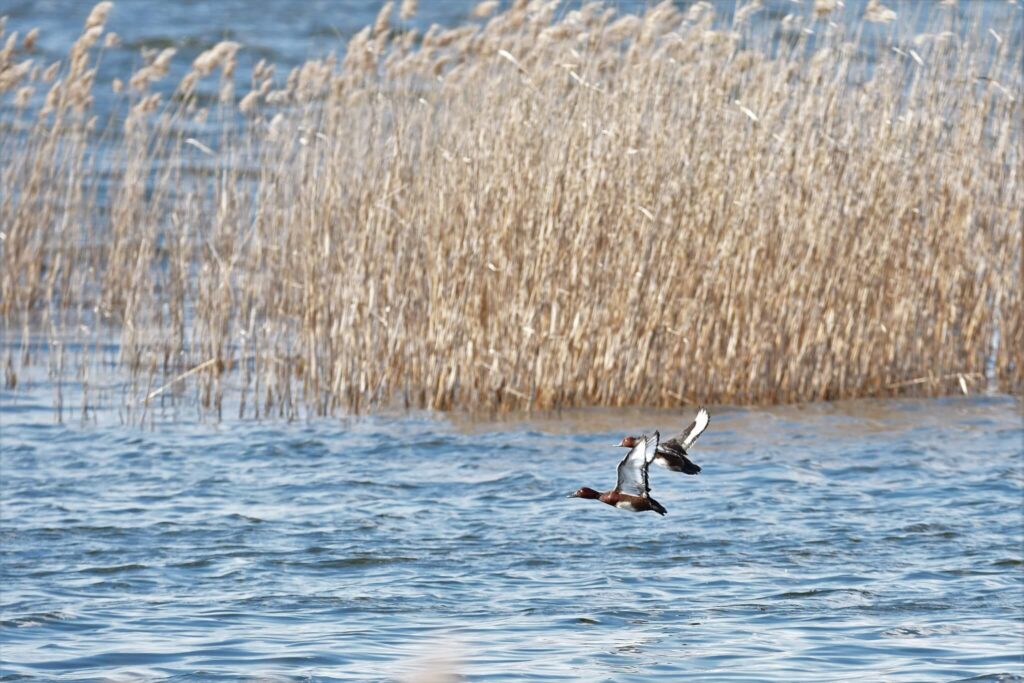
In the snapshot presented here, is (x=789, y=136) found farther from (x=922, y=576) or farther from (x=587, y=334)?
(x=922, y=576)

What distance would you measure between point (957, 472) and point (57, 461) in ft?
14.6

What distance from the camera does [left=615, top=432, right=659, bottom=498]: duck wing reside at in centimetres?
292

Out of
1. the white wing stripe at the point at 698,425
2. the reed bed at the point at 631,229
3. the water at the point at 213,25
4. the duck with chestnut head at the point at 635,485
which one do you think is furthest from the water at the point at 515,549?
the water at the point at 213,25

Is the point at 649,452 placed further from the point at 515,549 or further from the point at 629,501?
the point at 515,549

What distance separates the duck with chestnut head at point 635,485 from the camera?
2973mm

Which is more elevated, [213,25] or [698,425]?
[213,25]

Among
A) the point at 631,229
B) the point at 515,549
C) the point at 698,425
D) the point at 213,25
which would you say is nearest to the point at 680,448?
the point at 698,425

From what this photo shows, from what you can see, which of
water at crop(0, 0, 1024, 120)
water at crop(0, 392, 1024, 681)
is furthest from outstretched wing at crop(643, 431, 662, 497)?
water at crop(0, 0, 1024, 120)

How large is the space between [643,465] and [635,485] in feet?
0.20

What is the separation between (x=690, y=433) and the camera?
2.89 m

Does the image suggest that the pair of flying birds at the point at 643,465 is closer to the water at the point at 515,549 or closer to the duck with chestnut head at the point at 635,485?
the duck with chestnut head at the point at 635,485

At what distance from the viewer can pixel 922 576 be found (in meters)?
6.50

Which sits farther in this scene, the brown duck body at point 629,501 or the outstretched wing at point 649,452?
the brown duck body at point 629,501

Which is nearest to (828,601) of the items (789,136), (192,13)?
(789,136)
